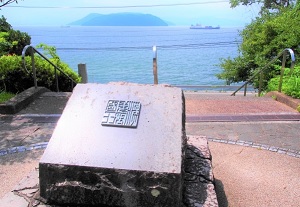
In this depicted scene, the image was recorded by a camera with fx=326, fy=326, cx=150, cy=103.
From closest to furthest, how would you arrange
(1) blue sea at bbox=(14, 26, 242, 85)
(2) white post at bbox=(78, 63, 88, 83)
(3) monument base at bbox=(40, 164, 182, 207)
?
(3) monument base at bbox=(40, 164, 182, 207) < (2) white post at bbox=(78, 63, 88, 83) < (1) blue sea at bbox=(14, 26, 242, 85)

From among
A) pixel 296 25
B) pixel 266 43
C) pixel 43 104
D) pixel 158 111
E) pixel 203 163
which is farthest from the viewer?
pixel 266 43

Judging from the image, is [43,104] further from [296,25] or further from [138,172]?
[296,25]

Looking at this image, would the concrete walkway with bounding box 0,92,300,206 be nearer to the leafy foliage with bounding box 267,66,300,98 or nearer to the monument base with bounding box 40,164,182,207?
the leafy foliage with bounding box 267,66,300,98

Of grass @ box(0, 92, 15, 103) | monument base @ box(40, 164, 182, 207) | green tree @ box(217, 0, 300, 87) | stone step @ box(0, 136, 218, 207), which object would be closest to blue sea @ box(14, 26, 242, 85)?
green tree @ box(217, 0, 300, 87)

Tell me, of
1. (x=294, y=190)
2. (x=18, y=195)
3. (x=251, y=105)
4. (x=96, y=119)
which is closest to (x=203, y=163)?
(x=294, y=190)

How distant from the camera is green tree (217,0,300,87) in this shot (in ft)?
32.2

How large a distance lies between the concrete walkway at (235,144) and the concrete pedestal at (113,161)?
85 cm

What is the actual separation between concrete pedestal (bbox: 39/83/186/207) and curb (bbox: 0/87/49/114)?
10.3 ft

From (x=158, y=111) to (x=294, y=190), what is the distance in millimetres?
1569

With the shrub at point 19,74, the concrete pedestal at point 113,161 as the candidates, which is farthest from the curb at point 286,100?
the shrub at point 19,74

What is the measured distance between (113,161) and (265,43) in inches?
395

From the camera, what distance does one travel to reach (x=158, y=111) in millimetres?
2758

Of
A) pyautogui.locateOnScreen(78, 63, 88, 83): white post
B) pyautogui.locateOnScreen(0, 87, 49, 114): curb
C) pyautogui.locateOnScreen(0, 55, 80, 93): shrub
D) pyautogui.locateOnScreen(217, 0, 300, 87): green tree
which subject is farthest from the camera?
pyautogui.locateOnScreen(217, 0, 300, 87): green tree

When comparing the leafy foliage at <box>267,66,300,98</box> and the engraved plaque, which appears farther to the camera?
the leafy foliage at <box>267,66,300,98</box>
